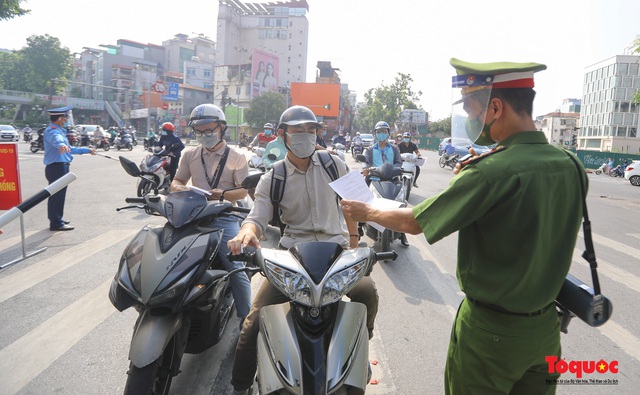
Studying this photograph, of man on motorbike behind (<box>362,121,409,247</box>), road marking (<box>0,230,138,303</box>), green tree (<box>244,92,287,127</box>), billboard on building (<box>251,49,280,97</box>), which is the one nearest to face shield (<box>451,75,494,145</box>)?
road marking (<box>0,230,138,303</box>)

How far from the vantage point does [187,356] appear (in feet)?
11.3

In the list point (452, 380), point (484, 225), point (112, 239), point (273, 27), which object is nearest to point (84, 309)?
point (112, 239)

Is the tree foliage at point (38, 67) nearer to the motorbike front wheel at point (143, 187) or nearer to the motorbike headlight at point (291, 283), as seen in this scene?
the motorbike front wheel at point (143, 187)

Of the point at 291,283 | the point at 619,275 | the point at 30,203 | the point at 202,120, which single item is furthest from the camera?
the point at 619,275

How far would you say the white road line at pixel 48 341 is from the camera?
3.13 meters

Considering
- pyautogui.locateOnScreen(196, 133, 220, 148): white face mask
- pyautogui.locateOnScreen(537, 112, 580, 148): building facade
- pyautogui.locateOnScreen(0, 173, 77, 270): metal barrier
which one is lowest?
pyautogui.locateOnScreen(0, 173, 77, 270): metal barrier

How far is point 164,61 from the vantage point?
9688 centimetres

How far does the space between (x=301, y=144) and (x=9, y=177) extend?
5.31 metres

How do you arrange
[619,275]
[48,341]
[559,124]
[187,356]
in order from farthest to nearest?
1. [559,124]
2. [619,275]
3. [48,341]
4. [187,356]

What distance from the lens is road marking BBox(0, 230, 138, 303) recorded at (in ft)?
15.6

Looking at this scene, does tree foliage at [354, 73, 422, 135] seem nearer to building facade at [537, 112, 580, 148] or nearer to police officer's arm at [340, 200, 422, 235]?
building facade at [537, 112, 580, 148]

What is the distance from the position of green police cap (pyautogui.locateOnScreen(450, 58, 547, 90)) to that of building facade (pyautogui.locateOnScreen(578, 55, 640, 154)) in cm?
7952

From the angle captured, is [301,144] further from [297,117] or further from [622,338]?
[622,338]

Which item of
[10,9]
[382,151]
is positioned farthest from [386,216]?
[10,9]
